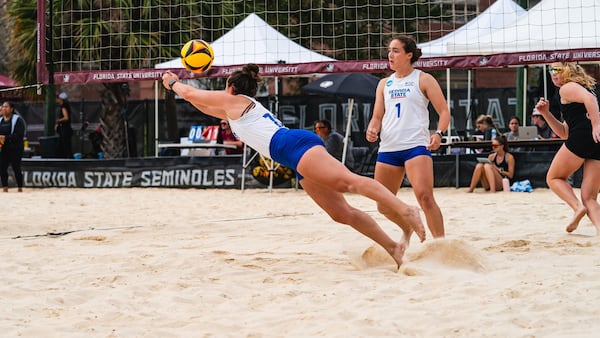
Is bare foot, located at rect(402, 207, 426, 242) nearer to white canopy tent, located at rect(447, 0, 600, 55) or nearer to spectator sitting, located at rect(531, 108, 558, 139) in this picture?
white canopy tent, located at rect(447, 0, 600, 55)

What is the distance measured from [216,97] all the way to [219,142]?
9.59 metres

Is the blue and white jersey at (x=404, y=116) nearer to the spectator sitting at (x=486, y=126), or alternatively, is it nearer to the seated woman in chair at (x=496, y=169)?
the seated woman in chair at (x=496, y=169)

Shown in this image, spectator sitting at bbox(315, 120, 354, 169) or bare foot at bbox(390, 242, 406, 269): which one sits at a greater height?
spectator sitting at bbox(315, 120, 354, 169)

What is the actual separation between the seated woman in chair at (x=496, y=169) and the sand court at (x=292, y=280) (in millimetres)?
3747

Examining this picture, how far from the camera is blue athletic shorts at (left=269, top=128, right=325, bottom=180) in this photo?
473 centimetres

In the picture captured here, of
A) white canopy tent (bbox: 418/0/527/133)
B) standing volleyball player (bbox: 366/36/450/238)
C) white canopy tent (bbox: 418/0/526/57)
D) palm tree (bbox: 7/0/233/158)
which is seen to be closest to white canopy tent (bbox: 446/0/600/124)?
white canopy tent (bbox: 418/0/527/133)

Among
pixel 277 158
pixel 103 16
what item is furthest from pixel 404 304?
pixel 103 16

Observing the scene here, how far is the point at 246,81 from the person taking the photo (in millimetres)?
5047

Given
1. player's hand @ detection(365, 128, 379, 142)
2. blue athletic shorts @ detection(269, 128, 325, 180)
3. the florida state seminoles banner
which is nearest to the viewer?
blue athletic shorts @ detection(269, 128, 325, 180)

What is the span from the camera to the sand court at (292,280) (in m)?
3.56

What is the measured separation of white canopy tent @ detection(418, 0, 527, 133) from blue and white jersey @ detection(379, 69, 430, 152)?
8150 mm

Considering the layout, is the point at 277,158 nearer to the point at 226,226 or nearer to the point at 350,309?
the point at 350,309

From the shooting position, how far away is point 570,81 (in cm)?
618

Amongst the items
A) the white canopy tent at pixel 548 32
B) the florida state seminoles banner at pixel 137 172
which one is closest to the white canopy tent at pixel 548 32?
the white canopy tent at pixel 548 32
